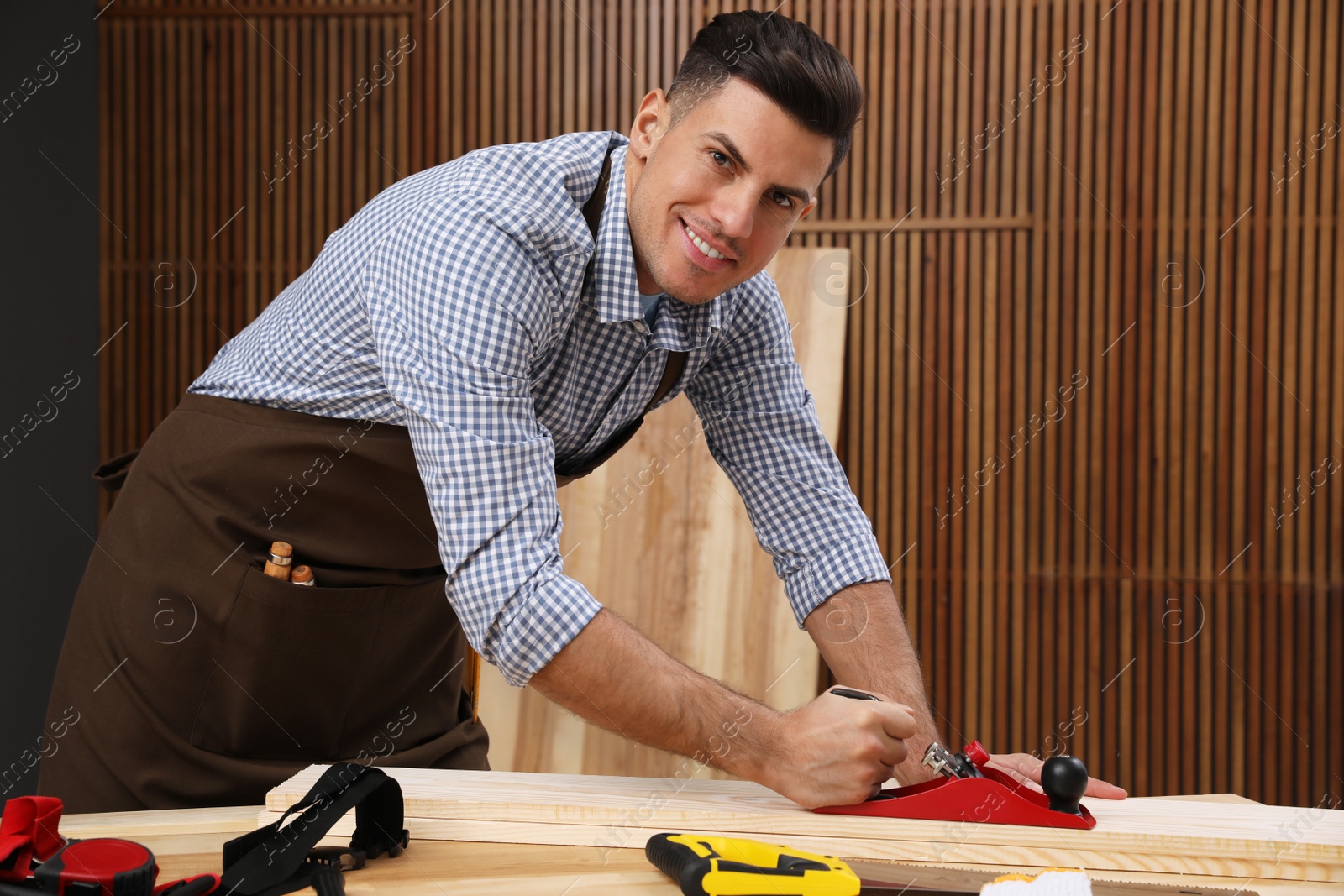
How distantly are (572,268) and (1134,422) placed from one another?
8.12 ft

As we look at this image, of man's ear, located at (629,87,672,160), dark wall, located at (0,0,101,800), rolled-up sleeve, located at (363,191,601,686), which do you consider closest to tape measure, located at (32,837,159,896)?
rolled-up sleeve, located at (363,191,601,686)

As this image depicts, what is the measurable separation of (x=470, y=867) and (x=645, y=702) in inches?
11.3

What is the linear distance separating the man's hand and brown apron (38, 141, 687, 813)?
32.1 inches

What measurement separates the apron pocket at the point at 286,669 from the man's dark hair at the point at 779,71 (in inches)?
36.6

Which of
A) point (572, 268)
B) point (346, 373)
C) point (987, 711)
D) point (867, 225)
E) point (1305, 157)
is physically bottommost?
point (987, 711)

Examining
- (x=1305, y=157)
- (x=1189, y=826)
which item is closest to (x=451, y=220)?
(x=1189, y=826)

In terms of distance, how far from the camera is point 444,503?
132cm

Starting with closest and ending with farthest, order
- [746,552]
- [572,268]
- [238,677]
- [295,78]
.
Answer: [572,268]
[238,677]
[746,552]
[295,78]

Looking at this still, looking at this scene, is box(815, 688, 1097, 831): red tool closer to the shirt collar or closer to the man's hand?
the man's hand

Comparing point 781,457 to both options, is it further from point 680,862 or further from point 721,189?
point 680,862

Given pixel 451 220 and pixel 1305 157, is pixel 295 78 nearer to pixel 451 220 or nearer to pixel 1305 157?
pixel 451 220

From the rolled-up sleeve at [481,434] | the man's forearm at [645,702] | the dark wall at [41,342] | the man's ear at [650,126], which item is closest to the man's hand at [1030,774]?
the man's forearm at [645,702]

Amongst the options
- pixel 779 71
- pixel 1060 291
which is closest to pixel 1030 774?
pixel 779 71

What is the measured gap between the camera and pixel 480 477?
51.5 inches
